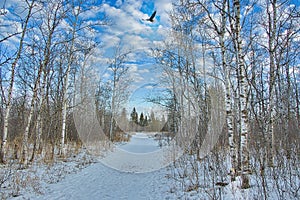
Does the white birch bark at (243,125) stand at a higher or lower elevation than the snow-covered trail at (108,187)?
higher

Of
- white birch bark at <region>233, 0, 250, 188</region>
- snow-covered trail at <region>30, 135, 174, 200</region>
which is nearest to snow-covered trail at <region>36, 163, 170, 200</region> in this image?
snow-covered trail at <region>30, 135, 174, 200</region>

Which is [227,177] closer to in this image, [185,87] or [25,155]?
[185,87]

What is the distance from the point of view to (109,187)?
5.86 meters

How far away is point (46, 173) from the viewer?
6.82 metres

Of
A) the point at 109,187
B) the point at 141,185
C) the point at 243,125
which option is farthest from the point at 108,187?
the point at 243,125

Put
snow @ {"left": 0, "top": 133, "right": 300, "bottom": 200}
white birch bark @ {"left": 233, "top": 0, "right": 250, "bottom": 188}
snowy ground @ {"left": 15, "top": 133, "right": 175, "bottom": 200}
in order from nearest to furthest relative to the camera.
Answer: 1. snow @ {"left": 0, "top": 133, "right": 300, "bottom": 200}
2. white birch bark @ {"left": 233, "top": 0, "right": 250, "bottom": 188}
3. snowy ground @ {"left": 15, "top": 133, "right": 175, "bottom": 200}

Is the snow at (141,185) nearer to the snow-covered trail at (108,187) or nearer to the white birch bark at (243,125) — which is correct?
the snow-covered trail at (108,187)

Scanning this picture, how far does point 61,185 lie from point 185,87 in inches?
282

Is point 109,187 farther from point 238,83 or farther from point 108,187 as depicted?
point 238,83

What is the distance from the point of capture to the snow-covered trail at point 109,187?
197 inches

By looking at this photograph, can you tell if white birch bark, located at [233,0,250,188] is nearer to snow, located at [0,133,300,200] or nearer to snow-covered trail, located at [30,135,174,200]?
snow, located at [0,133,300,200]

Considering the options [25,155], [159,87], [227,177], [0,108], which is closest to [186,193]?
[227,177]

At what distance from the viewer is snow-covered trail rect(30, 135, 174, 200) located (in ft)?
16.4

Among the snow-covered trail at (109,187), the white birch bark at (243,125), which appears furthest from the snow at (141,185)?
the white birch bark at (243,125)
